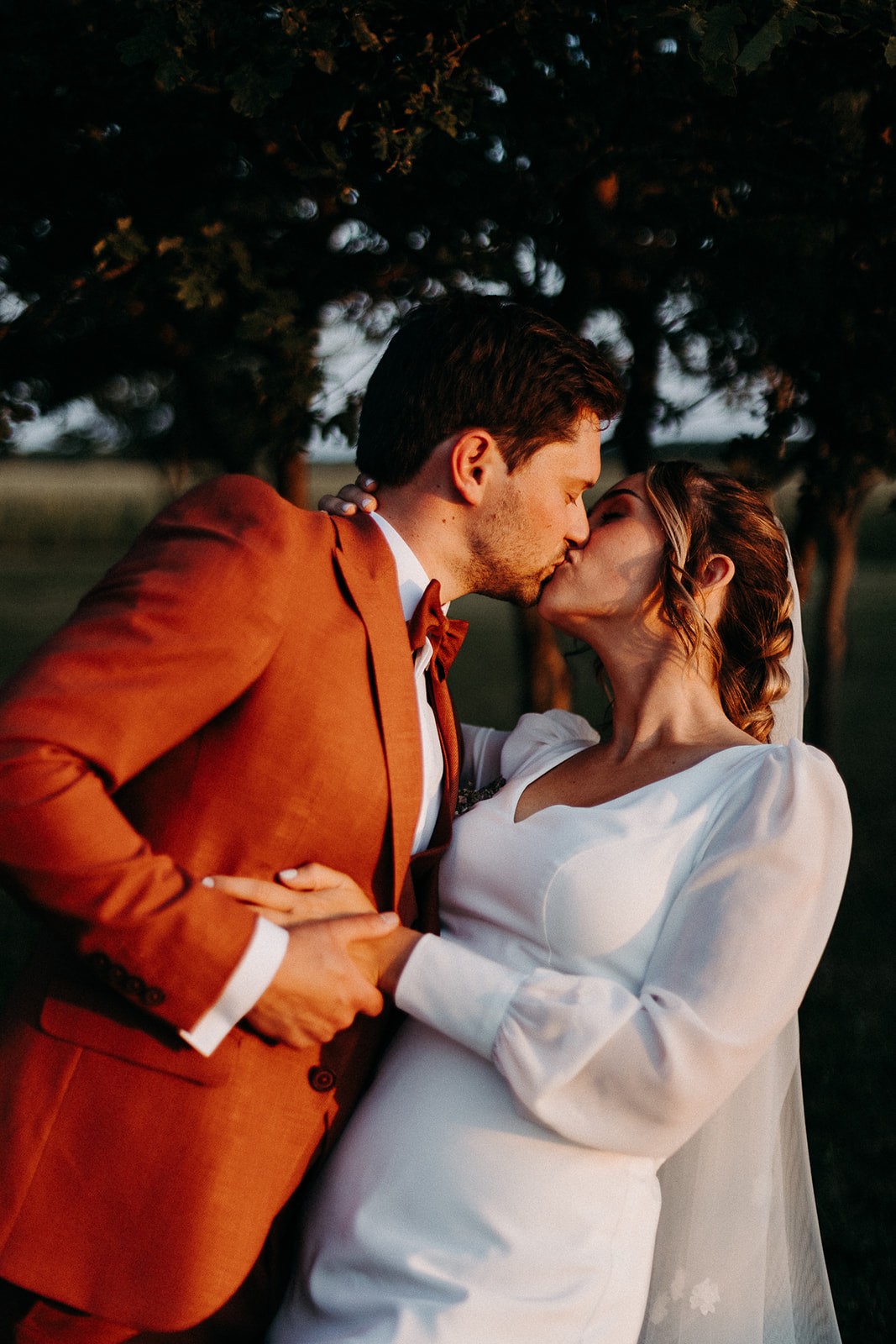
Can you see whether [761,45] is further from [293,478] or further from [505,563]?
[293,478]

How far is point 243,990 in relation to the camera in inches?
77.0

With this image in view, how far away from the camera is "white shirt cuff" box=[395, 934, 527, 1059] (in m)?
2.17

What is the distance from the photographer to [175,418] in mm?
9547

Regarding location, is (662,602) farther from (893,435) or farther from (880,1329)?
(880,1329)

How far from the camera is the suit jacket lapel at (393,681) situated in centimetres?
220

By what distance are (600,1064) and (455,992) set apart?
0.95 feet

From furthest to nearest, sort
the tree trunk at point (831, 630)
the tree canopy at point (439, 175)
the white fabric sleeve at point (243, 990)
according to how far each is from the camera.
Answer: the tree trunk at point (831, 630)
the tree canopy at point (439, 175)
the white fabric sleeve at point (243, 990)

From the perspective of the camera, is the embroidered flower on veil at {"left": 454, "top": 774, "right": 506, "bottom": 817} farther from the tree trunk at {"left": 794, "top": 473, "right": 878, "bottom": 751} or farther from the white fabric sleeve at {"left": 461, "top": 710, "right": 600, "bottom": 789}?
the tree trunk at {"left": 794, "top": 473, "right": 878, "bottom": 751}

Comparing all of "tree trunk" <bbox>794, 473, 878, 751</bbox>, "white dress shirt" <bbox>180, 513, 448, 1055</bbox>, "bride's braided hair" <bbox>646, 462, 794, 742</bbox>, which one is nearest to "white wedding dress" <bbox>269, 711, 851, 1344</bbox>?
"white dress shirt" <bbox>180, 513, 448, 1055</bbox>

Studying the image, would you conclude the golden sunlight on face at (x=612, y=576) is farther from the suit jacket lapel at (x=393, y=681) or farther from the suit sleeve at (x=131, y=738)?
the suit sleeve at (x=131, y=738)

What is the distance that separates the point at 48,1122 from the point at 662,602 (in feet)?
5.59

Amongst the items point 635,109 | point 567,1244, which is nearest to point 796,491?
point 635,109

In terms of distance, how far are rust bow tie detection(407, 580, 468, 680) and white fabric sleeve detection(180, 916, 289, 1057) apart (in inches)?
26.8

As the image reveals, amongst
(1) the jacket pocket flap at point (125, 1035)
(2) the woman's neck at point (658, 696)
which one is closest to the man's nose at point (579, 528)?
(2) the woman's neck at point (658, 696)
